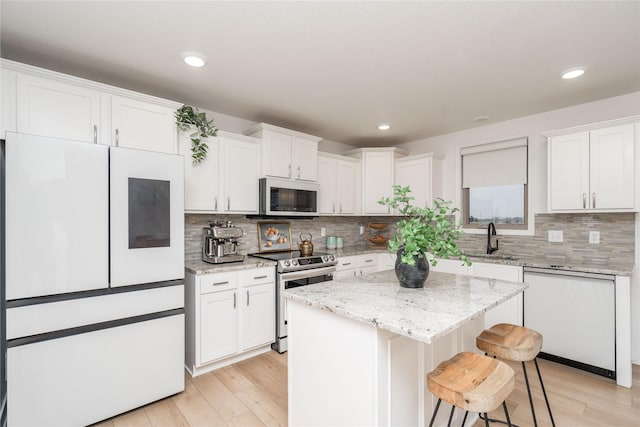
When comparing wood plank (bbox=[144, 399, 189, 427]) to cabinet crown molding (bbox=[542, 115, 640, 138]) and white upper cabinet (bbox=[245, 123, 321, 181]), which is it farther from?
cabinet crown molding (bbox=[542, 115, 640, 138])

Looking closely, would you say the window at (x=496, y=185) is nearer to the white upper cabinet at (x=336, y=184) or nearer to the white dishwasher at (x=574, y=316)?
the white dishwasher at (x=574, y=316)

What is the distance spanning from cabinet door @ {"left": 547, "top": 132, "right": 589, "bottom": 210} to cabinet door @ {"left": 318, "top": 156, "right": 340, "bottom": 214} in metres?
2.38

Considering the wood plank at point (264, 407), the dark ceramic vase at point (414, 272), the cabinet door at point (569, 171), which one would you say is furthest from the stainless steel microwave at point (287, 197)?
the cabinet door at point (569, 171)

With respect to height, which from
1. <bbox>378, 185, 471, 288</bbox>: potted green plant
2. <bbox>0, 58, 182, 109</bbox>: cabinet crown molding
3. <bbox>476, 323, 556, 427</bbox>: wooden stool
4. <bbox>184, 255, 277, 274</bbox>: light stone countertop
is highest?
<bbox>0, 58, 182, 109</bbox>: cabinet crown molding

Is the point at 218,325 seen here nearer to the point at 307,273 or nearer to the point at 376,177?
the point at 307,273

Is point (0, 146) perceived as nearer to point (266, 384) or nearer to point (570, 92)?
point (266, 384)

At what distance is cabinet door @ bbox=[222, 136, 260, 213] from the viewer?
3154 mm

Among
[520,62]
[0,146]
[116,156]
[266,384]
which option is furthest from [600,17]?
[0,146]

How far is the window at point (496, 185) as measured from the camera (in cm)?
365

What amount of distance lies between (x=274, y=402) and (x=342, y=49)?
2558mm

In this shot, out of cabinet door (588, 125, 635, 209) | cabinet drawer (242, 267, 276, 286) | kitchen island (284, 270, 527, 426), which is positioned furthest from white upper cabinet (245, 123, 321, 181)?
cabinet door (588, 125, 635, 209)

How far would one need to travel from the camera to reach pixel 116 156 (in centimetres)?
211

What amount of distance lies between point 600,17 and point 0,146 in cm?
368

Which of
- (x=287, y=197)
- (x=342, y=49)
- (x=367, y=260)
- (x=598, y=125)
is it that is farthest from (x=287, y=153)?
(x=598, y=125)
